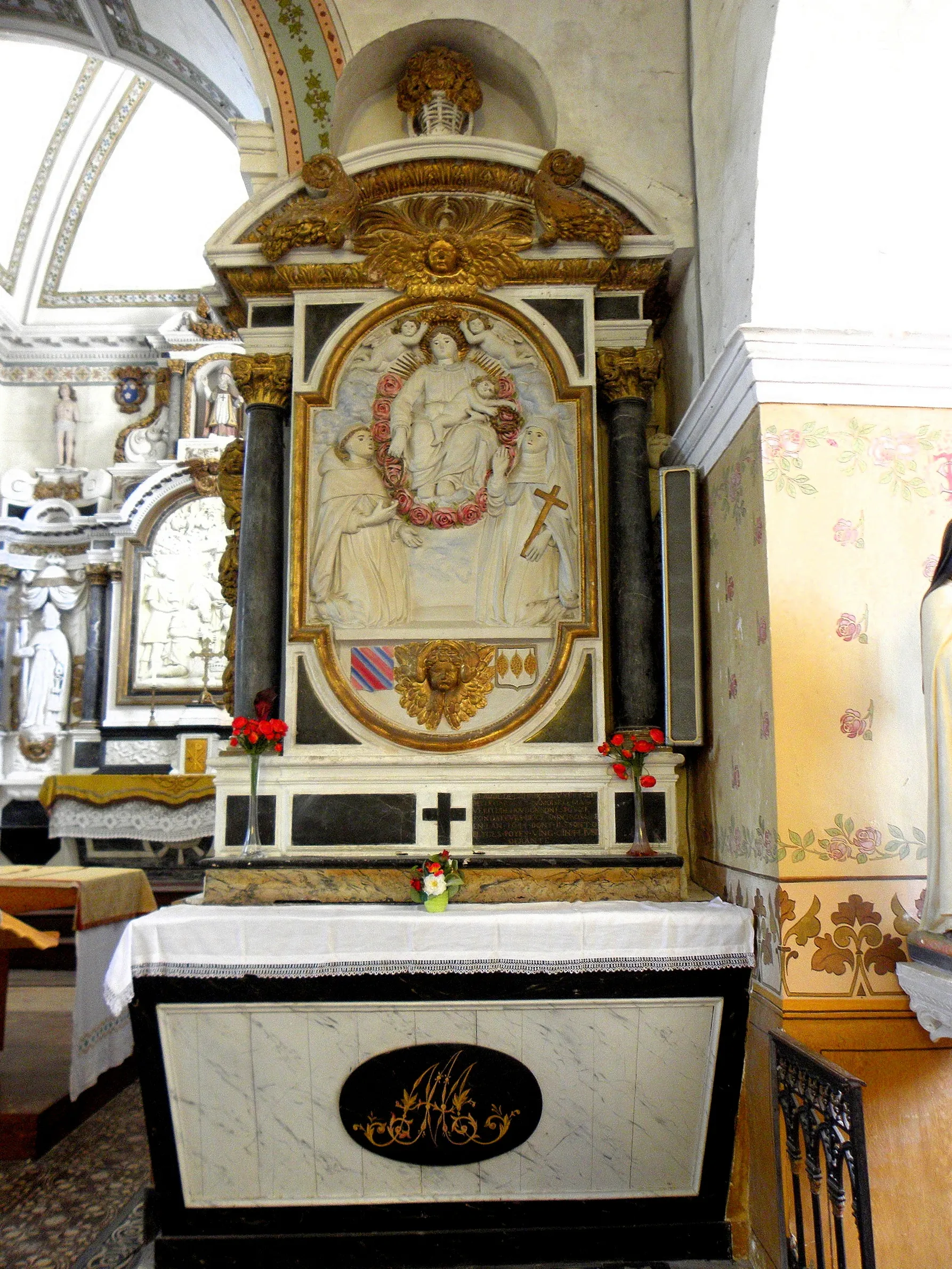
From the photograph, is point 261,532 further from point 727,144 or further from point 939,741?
point 939,741

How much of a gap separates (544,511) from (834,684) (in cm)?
157

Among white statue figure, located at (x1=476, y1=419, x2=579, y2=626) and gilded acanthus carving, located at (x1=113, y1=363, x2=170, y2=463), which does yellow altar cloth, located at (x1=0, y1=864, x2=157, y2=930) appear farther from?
gilded acanthus carving, located at (x1=113, y1=363, x2=170, y2=463)

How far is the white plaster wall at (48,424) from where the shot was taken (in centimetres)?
1066

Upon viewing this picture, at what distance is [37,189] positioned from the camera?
10.7 metres

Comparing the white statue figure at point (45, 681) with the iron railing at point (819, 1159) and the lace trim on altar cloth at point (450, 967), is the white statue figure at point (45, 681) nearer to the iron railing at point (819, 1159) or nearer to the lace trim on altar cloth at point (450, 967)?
the lace trim on altar cloth at point (450, 967)

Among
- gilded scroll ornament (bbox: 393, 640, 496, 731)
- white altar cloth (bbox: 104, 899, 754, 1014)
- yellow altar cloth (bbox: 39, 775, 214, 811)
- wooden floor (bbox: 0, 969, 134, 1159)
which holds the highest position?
gilded scroll ornament (bbox: 393, 640, 496, 731)

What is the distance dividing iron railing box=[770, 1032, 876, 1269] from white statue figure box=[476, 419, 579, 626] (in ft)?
6.53

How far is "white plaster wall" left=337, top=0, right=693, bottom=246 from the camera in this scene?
15.9 feet

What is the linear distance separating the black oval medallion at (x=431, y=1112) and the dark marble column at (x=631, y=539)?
61.6 inches

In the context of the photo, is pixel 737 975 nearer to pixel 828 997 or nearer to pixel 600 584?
pixel 828 997

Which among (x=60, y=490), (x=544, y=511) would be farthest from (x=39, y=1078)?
(x=60, y=490)

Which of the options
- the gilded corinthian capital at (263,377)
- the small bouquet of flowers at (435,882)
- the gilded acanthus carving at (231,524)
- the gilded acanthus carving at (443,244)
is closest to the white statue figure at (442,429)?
the gilded acanthus carving at (443,244)

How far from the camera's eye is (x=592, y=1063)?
3.64 metres

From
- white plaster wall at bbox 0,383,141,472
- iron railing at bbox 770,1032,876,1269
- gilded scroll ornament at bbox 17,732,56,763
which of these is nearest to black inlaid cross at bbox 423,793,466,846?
iron railing at bbox 770,1032,876,1269
